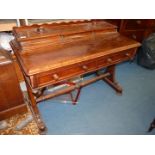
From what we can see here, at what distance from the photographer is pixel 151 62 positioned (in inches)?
104

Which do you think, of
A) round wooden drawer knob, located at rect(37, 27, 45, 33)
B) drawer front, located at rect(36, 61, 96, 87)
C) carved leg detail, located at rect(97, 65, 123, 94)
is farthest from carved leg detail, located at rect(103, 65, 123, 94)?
round wooden drawer knob, located at rect(37, 27, 45, 33)

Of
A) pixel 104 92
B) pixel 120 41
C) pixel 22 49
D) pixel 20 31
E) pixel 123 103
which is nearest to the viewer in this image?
pixel 22 49

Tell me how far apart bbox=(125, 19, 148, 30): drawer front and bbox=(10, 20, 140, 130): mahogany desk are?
3.82 feet

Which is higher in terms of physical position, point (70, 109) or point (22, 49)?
point (22, 49)

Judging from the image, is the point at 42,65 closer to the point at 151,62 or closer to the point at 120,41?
the point at 120,41

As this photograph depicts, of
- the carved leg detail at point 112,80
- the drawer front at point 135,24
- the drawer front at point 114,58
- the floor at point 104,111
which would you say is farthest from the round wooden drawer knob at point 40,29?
the drawer front at point 135,24

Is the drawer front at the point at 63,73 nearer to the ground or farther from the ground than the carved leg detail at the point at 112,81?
farther from the ground

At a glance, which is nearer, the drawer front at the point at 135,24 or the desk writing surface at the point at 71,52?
the desk writing surface at the point at 71,52

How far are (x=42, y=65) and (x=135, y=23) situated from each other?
220 centimetres

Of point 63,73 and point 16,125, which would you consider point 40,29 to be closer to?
point 63,73

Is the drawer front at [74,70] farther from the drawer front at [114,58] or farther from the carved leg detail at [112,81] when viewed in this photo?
the carved leg detail at [112,81]

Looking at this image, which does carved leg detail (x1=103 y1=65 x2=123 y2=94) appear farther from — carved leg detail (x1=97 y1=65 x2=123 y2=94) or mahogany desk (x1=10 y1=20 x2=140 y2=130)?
mahogany desk (x1=10 y1=20 x2=140 y2=130)

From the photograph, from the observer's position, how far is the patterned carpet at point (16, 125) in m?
1.66
